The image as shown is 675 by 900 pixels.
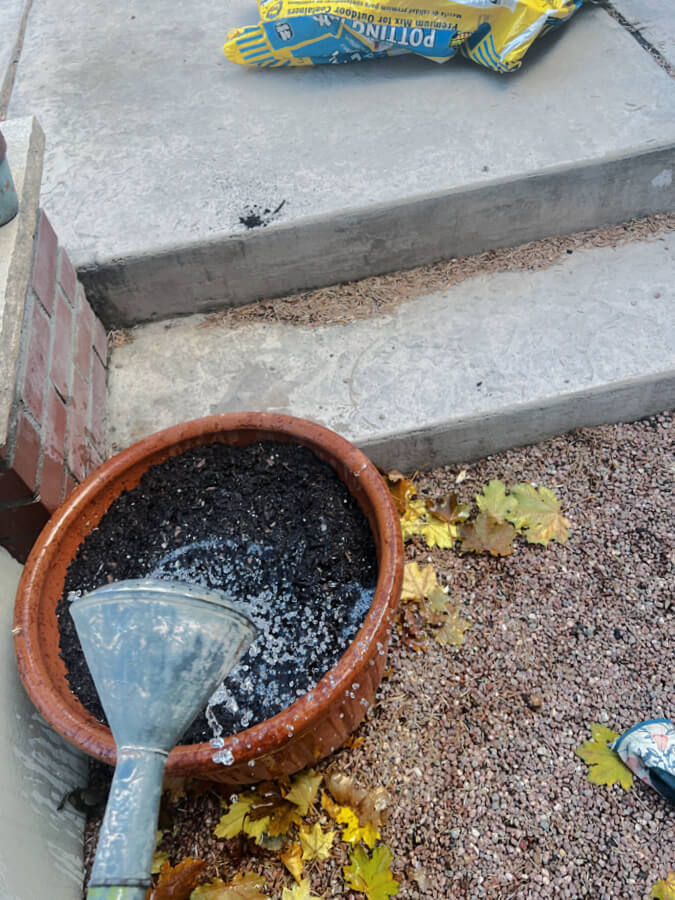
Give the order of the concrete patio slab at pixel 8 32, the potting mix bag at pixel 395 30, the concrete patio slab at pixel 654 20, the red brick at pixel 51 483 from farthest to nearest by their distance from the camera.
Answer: the concrete patio slab at pixel 8 32, the concrete patio slab at pixel 654 20, the potting mix bag at pixel 395 30, the red brick at pixel 51 483

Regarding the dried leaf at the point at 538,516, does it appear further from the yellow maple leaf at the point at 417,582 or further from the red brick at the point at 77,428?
the red brick at the point at 77,428

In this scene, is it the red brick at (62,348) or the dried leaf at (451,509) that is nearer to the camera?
A: the red brick at (62,348)

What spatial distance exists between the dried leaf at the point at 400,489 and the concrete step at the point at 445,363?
49mm

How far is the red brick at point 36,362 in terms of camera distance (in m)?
1.76

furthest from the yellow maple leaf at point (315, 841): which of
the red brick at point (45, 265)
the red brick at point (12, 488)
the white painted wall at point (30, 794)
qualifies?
the red brick at point (45, 265)

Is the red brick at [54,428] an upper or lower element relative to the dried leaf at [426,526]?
upper

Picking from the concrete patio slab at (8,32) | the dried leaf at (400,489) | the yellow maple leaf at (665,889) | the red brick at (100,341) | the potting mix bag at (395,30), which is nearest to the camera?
the yellow maple leaf at (665,889)

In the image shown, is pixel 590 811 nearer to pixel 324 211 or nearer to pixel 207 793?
pixel 207 793

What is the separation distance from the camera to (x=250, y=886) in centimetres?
163

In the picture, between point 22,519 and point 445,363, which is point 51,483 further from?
point 445,363

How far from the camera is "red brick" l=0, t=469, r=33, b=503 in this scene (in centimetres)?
163

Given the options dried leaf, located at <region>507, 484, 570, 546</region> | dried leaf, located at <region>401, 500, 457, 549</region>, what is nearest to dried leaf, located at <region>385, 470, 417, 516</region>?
dried leaf, located at <region>401, 500, 457, 549</region>

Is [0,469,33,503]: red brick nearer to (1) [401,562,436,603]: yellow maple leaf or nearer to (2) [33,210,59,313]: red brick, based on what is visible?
(2) [33,210,59,313]: red brick

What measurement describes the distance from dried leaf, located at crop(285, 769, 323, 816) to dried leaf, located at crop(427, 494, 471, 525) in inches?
34.6
